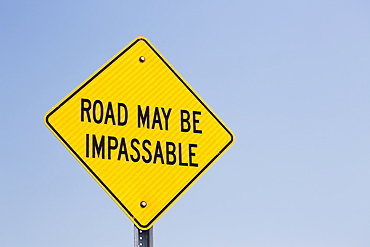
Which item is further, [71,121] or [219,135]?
[219,135]

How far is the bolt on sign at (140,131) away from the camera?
11.5ft

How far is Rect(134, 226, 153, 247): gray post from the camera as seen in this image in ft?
11.3

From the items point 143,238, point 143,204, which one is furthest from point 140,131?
point 143,238

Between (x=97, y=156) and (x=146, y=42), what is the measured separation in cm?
90

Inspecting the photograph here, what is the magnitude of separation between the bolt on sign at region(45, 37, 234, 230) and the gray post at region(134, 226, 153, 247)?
0.11 ft

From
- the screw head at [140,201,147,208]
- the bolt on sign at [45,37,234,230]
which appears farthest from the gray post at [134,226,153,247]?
the screw head at [140,201,147,208]

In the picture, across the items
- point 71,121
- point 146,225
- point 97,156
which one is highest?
point 71,121

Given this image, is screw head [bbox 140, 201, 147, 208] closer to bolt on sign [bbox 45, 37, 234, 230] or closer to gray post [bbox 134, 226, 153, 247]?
bolt on sign [bbox 45, 37, 234, 230]

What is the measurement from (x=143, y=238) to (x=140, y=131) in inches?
26.3

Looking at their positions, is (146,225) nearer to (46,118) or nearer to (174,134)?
(174,134)

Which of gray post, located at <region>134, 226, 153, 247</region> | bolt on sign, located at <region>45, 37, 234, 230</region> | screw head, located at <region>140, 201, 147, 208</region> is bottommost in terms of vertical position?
gray post, located at <region>134, 226, 153, 247</region>

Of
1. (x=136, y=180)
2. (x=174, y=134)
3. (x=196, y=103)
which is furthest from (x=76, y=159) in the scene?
(x=196, y=103)

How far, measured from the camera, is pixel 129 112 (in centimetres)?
367

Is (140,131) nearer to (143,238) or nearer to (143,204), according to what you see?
(143,204)
